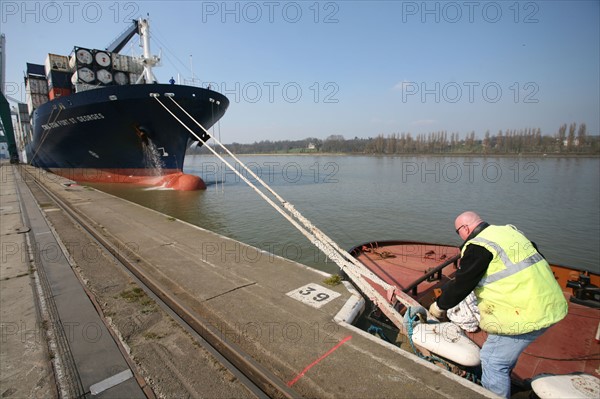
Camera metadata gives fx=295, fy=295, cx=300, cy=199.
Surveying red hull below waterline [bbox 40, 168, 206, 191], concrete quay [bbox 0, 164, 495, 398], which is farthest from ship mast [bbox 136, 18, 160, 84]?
concrete quay [bbox 0, 164, 495, 398]

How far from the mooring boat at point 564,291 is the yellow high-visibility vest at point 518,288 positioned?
123 cm

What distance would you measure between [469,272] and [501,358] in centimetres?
86

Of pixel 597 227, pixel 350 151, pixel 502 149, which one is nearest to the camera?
pixel 597 227

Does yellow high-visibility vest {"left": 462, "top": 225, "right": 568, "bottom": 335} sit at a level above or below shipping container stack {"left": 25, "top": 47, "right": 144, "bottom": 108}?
below

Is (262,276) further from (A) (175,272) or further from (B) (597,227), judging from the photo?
(B) (597,227)

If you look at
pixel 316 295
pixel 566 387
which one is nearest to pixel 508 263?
pixel 566 387

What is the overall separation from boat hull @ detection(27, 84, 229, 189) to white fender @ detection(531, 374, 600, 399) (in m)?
20.2

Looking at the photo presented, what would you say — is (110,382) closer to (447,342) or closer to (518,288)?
(447,342)

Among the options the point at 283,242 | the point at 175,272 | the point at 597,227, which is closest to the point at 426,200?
the point at 597,227

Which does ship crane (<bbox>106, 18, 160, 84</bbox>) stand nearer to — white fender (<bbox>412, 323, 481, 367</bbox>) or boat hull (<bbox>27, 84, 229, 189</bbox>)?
boat hull (<bbox>27, 84, 229, 189</bbox>)

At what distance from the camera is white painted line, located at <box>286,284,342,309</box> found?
393 centimetres

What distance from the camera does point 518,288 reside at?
2.39 m

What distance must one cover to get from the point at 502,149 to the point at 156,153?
103m

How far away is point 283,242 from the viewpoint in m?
10.5
